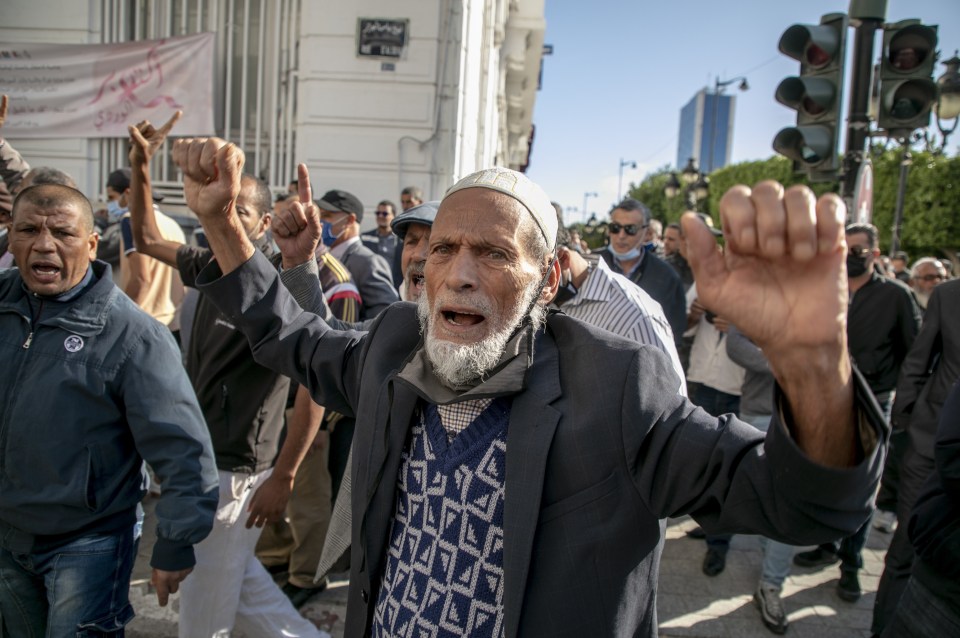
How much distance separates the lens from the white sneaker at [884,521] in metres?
5.63

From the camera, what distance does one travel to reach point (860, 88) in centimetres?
511

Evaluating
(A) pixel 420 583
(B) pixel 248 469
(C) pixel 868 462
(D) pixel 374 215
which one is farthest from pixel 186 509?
(D) pixel 374 215

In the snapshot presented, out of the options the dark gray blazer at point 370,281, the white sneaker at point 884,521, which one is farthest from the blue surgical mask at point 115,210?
the white sneaker at point 884,521

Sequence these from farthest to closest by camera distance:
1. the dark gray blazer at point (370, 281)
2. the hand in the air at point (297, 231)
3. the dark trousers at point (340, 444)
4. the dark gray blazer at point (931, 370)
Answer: the dark trousers at point (340, 444)
the dark gray blazer at point (370, 281)
the dark gray blazer at point (931, 370)
the hand in the air at point (297, 231)

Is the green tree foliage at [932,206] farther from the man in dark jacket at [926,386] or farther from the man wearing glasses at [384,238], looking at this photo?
the man in dark jacket at [926,386]

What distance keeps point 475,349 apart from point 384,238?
635 cm

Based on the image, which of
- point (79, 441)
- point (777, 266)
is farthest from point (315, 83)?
point (777, 266)

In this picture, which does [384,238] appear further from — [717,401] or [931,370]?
[931,370]

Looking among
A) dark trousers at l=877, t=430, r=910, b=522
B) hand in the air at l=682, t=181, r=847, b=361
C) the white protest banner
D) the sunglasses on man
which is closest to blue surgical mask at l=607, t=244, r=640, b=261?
the sunglasses on man

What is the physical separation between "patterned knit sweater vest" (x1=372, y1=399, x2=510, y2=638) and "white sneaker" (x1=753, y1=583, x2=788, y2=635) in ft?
10.1

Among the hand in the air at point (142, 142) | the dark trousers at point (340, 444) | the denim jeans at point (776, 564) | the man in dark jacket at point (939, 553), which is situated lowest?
the denim jeans at point (776, 564)

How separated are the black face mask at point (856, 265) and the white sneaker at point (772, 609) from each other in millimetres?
2057

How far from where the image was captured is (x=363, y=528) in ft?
5.83

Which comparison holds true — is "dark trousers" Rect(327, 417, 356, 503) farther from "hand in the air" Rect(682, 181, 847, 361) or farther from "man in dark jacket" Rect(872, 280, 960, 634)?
"hand in the air" Rect(682, 181, 847, 361)
